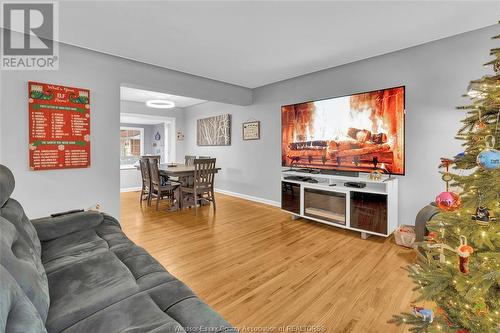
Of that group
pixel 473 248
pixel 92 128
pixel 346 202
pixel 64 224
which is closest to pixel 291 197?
pixel 346 202

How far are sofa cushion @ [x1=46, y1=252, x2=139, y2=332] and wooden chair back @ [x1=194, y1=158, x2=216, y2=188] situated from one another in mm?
3030

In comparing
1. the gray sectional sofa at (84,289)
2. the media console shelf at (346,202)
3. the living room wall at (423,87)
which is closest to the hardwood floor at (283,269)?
the media console shelf at (346,202)

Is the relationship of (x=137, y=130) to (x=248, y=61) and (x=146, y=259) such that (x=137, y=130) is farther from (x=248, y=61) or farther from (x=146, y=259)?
(x=146, y=259)

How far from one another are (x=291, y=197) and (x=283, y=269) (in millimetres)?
1755

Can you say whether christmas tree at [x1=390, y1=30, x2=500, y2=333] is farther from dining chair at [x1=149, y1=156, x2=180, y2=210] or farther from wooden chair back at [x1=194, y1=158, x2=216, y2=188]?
dining chair at [x1=149, y1=156, x2=180, y2=210]

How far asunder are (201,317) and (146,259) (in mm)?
695

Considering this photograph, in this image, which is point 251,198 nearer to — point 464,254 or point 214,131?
point 214,131

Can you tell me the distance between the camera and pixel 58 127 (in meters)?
3.01

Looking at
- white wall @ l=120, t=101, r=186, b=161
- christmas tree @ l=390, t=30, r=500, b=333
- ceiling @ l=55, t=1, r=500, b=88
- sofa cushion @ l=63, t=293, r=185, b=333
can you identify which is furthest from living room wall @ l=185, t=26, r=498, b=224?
white wall @ l=120, t=101, r=186, b=161

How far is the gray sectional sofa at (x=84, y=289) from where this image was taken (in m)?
0.90

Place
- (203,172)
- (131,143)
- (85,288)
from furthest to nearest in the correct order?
1. (131,143)
2. (203,172)
3. (85,288)

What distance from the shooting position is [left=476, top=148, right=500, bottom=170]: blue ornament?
3.34 ft

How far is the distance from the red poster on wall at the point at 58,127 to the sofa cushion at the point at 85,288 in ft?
7.29

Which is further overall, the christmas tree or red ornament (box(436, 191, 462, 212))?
red ornament (box(436, 191, 462, 212))
